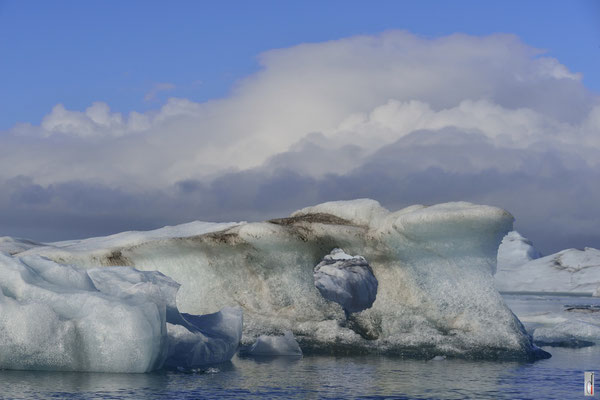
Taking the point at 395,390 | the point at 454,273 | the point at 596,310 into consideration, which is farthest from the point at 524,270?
the point at 395,390

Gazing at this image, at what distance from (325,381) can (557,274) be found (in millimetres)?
81107

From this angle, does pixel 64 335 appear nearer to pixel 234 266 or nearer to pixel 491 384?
pixel 234 266

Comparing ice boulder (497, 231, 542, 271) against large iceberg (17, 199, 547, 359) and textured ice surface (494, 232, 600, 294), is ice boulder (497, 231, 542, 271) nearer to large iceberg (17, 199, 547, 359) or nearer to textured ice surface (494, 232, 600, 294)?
textured ice surface (494, 232, 600, 294)

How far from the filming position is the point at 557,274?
90.4 meters

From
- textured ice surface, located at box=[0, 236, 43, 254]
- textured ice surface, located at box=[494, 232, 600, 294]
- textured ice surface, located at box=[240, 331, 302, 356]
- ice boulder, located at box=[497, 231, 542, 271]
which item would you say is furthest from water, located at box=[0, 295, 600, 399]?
ice boulder, located at box=[497, 231, 542, 271]

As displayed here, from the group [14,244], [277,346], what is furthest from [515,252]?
[277,346]

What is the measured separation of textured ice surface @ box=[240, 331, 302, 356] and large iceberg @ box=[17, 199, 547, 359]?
1.31ft

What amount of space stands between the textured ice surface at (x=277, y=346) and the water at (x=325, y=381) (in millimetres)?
1084

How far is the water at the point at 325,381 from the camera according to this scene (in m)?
12.6

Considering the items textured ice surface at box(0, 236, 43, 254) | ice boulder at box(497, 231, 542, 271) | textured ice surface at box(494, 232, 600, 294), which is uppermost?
ice boulder at box(497, 231, 542, 271)

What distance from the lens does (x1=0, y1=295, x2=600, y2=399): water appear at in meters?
12.6

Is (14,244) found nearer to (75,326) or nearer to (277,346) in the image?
(277,346)

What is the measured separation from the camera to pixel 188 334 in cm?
1650

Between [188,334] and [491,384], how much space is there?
5991mm
